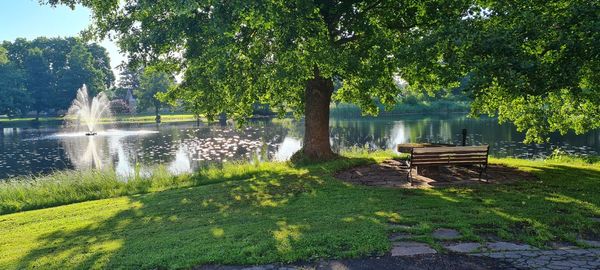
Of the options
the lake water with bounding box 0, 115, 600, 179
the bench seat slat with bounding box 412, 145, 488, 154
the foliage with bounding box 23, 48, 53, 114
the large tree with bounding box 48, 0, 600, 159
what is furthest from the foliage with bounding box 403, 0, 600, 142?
the foliage with bounding box 23, 48, 53, 114

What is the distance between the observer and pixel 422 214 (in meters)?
8.89

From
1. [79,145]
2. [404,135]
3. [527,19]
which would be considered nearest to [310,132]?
[527,19]

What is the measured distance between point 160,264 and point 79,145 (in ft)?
134

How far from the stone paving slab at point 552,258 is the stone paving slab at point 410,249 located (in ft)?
2.49

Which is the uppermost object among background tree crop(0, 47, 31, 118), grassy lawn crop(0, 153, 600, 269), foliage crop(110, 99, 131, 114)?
background tree crop(0, 47, 31, 118)

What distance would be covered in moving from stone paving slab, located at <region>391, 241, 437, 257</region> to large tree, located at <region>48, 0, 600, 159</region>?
187 inches

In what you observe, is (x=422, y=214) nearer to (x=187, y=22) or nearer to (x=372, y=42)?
(x=372, y=42)

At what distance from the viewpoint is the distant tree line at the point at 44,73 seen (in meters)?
88.9

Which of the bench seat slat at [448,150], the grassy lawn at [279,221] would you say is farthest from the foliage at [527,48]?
the grassy lawn at [279,221]

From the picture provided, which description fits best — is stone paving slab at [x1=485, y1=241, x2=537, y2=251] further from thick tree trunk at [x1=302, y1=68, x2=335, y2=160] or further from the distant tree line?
the distant tree line

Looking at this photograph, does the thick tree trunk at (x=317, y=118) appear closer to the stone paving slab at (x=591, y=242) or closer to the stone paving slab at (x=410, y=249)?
the stone paving slab at (x=410, y=249)

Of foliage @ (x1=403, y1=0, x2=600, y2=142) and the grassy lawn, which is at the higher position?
foliage @ (x1=403, y1=0, x2=600, y2=142)

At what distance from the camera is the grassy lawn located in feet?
23.7

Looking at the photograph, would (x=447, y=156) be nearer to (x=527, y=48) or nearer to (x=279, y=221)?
(x=527, y=48)
